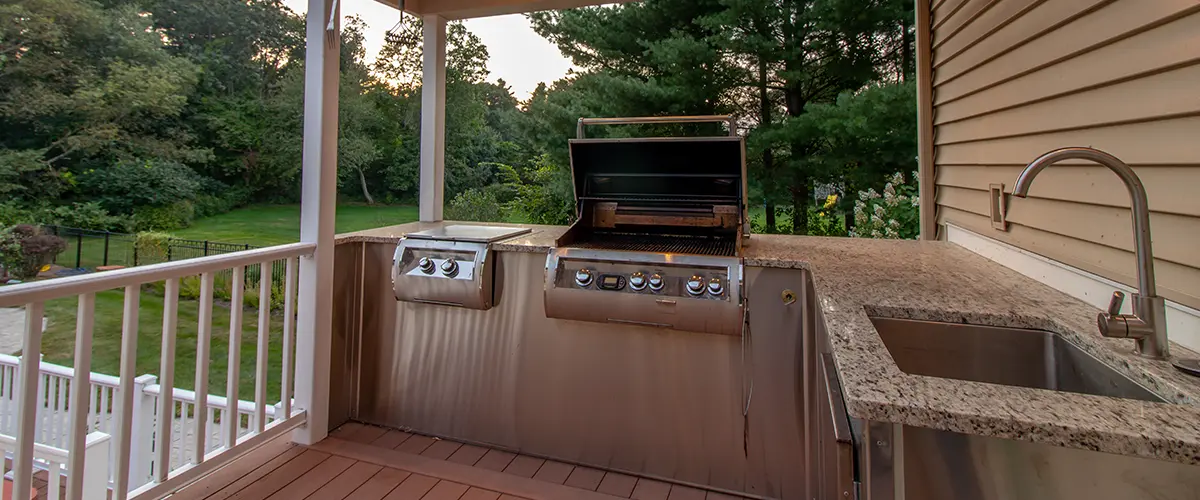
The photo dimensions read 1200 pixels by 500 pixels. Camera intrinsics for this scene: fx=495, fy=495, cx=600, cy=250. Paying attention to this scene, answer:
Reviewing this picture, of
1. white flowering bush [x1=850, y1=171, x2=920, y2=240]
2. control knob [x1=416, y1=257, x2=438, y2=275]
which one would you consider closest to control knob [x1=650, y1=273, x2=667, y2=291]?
control knob [x1=416, y1=257, x2=438, y2=275]

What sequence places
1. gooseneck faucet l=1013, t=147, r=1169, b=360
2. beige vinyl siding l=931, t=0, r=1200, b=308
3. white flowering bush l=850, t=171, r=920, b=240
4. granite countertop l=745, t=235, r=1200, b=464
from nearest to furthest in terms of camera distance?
granite countertop l=745, t=235, r=1200, b=464
gooseneck faucet l=1013, t=147, r=1169, b=360
beige vinyl siding l=931, t=0, r=1200, b=308
white flowering bush l=850, t=171, r=920, b=240

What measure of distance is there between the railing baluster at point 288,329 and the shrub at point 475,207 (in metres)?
1.31

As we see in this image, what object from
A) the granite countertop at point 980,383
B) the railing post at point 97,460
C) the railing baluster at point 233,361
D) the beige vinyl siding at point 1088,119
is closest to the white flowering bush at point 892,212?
the beige vinyl siding at point 1088,119

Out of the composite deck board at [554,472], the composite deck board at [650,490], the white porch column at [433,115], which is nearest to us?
the composite deck board at [650,490]

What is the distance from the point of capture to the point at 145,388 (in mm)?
2211

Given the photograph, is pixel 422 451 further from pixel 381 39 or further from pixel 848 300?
pixel 381 39

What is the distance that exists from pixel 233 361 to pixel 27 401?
0.66 m

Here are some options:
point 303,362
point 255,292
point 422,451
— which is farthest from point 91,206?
point 422,451

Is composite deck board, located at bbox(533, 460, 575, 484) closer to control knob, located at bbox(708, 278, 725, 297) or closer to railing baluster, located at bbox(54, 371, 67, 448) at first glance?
control knob, located at bbox(708, 278, 725, 297)

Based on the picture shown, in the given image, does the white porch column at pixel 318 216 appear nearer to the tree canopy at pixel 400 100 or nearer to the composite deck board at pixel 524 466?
the tree canopy at pixel 400 100

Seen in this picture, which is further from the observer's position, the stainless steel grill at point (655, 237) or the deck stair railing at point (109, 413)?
the stainless steel grill at point (655, 237)

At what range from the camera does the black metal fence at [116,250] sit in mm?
1548

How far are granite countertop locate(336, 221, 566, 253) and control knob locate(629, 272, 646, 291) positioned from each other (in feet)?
1.32

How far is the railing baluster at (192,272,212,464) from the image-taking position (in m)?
1.89
